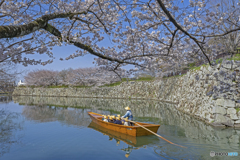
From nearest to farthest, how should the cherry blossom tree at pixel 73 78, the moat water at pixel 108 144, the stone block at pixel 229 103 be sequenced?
1. the moat water at pixel 108 144
2. the stone block at pixel 229 103
3. the cherry blossom tree at pixel 73 78

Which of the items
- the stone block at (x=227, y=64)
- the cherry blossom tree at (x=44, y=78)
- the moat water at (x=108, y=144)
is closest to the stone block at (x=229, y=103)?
the moat water at (x=108, y=144)

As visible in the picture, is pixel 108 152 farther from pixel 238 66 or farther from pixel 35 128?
pixel 238 66

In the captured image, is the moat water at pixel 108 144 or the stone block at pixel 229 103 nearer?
the moat water at pixel 108 144

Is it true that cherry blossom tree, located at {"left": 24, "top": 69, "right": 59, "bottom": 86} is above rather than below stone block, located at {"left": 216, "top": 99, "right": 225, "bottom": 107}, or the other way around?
above

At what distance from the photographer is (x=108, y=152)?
5.73 meters

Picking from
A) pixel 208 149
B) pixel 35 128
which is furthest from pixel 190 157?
pixel 35 128

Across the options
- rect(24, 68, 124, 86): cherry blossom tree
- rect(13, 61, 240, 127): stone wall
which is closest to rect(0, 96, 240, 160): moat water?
rect(13, 61, 240, 127): stone wall

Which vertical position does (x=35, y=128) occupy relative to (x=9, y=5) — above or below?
below

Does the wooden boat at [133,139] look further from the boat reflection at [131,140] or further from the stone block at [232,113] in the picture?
the stone block at [232,113]

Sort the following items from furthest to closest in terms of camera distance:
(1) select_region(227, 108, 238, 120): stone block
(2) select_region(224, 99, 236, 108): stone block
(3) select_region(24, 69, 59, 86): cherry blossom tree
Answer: (3) select_region(24, 69, 59, 86): cherry blossom tree, (2) select_region(224, 99, 236, 108): stone block, (1) select_region(227, 108, 238, 120): stone block

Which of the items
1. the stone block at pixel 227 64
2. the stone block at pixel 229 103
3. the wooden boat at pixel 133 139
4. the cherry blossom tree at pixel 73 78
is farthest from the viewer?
the cherry blossom tree at pixel 73 78

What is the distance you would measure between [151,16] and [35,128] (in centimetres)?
772

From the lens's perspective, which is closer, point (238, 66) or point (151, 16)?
point (151, 16)

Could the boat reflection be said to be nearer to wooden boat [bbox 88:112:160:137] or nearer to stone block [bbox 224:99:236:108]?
wooden boat [bbox 88:112:160:137]
